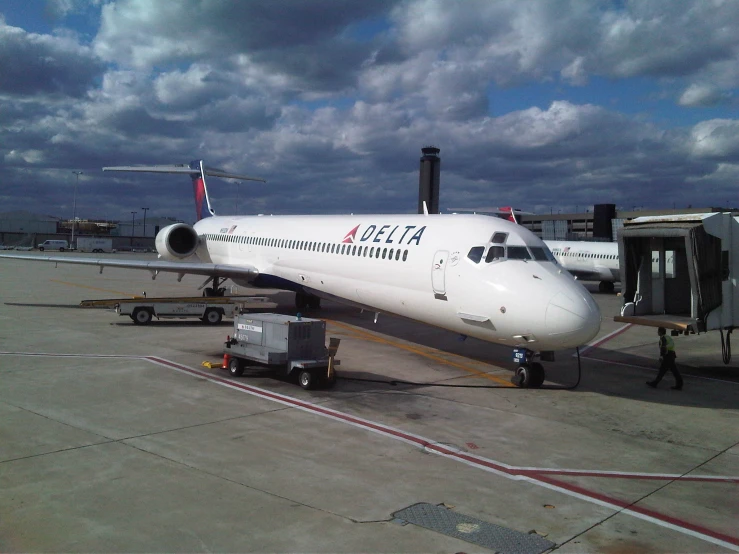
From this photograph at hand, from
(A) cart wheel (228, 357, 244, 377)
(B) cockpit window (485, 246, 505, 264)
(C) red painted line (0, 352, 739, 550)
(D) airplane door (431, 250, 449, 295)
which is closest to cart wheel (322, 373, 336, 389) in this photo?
(C) red painted line (0, 352, 739, 550)

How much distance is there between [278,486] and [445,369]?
26.7 ft

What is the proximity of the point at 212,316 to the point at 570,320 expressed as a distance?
13.6 meters

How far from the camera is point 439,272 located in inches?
533

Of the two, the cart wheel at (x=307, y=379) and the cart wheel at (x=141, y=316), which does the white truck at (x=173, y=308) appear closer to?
the cart wheel at (x=141, y=316)

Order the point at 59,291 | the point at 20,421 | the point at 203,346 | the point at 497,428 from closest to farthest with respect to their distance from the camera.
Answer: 1. the point at 20,421
2. the point at 497,428
3. the point at 203,346
4. the point at 59,291

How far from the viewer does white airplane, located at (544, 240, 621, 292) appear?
125 ft

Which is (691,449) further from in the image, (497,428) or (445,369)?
(445,369)

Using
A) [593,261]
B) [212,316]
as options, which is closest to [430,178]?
[593,261]

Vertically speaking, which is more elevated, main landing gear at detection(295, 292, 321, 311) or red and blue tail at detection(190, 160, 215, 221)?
red and blue tail at detection(190, 160, 215, 221)

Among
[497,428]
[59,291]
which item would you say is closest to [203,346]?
[497,428]

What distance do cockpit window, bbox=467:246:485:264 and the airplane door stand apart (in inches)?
26.0

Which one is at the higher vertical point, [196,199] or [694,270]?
[196,199]

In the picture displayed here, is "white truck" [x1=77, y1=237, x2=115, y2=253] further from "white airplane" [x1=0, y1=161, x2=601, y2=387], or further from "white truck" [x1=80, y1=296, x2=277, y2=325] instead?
"white truck" [x1=80, y1=296, x2=277, y2=325]

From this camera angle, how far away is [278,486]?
7.00 metres
